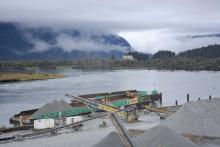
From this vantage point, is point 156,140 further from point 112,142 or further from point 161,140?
point 112,142

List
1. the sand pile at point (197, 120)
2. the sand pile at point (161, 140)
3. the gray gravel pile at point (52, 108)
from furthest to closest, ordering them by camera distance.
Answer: the gray gravel pile at point (52, 108) → the sand pile at point (197, 120) → the sand pile at point (161, 140)

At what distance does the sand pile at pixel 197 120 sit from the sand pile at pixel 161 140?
11.0 ft

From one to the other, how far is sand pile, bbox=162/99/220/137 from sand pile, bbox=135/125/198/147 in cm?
335

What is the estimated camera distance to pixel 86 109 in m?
30.6

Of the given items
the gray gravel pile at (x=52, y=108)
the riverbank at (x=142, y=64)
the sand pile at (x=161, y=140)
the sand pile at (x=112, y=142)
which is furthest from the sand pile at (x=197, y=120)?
the riverbank at (x=142, y=64)

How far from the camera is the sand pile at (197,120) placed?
59.2 feet

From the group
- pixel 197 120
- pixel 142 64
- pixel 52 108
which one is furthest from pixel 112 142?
pixel 142 64

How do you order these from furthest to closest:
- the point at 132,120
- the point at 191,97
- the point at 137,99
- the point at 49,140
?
the point at 191,97 < the point at 137,99 < the point at 132,120 < the point at 49,140

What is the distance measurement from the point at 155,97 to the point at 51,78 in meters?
45.2

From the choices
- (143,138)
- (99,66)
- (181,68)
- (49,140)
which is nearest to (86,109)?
(49,140)

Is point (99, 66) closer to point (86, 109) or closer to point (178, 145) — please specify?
point (86, 109)

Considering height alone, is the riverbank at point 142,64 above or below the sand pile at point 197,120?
above

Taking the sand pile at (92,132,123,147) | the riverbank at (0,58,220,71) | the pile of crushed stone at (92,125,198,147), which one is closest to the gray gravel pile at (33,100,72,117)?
the sand pile at (92,132,123,147)

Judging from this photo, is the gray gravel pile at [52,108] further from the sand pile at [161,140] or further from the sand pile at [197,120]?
the sand pile at [161,140]
